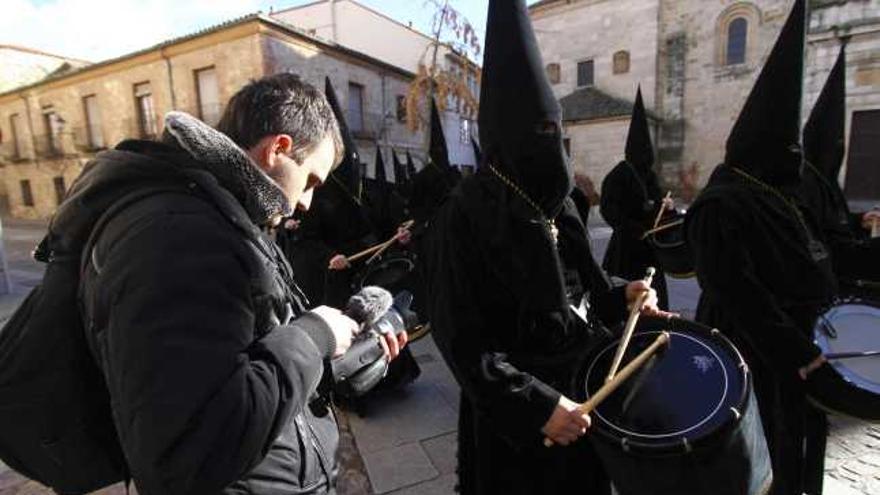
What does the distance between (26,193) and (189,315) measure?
36131 millimetres

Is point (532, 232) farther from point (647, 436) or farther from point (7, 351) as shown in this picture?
point (7, 351)

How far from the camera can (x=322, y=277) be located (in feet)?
16.0

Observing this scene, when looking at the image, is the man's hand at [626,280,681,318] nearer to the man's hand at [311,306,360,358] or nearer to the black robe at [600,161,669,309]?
the man's hand at [311,306,360,358]

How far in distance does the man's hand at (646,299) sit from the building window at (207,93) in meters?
21.4

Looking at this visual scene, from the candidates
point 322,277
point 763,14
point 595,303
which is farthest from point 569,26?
point 595,303

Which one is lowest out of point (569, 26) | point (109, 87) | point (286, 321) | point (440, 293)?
point (440, 293)

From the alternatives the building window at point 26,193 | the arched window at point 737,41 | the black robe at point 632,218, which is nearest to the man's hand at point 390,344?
the black robe at point 632,218

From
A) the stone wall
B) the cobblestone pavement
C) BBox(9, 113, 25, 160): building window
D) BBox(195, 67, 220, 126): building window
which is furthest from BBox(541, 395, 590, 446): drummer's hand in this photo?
BBox(9, 113, 25, 160): building window

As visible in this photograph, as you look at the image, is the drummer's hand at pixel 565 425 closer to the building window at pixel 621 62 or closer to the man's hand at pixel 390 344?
the man's hand at pixel 390 344

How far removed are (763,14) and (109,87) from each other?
2963 cm

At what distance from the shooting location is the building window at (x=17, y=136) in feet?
91.0

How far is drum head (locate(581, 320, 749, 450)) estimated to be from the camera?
5.07 feet

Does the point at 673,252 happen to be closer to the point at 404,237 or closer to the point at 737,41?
the point at 404,237

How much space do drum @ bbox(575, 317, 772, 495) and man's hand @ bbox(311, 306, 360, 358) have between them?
0.92 metres
